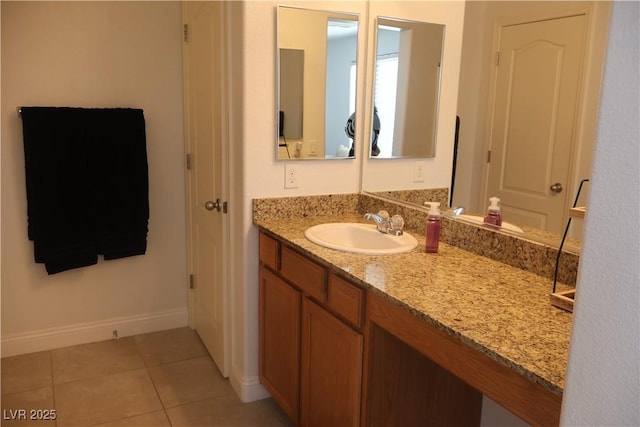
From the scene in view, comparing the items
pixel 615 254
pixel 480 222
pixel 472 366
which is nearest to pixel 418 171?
pixel 480 222

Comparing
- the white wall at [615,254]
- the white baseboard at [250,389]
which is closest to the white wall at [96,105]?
the white baseboard at [250,389]

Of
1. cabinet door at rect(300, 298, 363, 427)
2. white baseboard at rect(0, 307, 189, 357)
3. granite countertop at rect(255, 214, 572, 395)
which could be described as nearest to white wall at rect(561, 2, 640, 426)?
granite countertop at rect(255, 214, 572, 395)

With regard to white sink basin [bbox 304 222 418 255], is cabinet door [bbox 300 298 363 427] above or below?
below

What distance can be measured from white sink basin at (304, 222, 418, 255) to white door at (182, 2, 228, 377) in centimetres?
55

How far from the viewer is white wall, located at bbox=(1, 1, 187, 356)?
105 inches

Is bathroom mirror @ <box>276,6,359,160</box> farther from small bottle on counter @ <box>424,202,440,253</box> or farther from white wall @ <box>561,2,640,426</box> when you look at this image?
white wall @ <box>561,2,640,426</box>

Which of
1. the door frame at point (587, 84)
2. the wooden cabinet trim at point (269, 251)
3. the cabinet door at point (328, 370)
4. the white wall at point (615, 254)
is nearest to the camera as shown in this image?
the white wall at point (615, 254)

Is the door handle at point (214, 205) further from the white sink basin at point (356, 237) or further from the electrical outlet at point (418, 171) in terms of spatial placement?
the electrical outlet at point (418, 171)

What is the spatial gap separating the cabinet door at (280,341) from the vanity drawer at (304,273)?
0.06 m

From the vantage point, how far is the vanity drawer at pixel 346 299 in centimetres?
164

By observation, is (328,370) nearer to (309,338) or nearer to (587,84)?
(309,338)

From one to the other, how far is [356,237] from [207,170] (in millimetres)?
925

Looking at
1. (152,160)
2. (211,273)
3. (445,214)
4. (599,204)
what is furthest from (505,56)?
(152,160)

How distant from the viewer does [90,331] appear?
303cm
